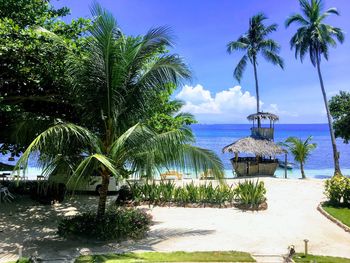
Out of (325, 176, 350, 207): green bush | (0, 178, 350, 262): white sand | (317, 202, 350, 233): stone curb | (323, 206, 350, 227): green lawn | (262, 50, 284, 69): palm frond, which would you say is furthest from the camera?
(262, 50, 284, 69): palm frond

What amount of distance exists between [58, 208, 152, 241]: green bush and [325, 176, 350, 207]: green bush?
7.47 m

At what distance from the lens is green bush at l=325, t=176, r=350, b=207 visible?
42.9ft

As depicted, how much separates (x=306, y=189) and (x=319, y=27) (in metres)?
12.4

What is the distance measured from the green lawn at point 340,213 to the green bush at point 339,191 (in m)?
0.61

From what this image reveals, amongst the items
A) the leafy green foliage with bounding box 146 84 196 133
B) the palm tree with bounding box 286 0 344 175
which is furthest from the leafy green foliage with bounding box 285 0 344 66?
the leafy green foliage with bounding box 146 84 196 133

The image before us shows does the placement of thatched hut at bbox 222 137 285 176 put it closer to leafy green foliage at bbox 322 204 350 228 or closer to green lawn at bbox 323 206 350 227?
leafy green foliage at bbox 322 204 350 228

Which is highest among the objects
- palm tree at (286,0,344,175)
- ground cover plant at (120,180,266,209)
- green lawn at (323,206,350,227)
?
palm tree at (286,0,344,175)

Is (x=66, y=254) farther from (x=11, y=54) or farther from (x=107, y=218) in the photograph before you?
(x=11, y=54)

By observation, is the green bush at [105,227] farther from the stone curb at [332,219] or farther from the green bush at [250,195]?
the stone curb at [332,219]

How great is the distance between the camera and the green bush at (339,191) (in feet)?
42.9

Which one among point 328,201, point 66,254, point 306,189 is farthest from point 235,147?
point 66,254

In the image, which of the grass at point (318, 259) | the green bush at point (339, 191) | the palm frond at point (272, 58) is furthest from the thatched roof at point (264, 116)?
the grass at point (318, 259)

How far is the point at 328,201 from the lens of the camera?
45.2 ft

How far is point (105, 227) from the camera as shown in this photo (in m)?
9.35
